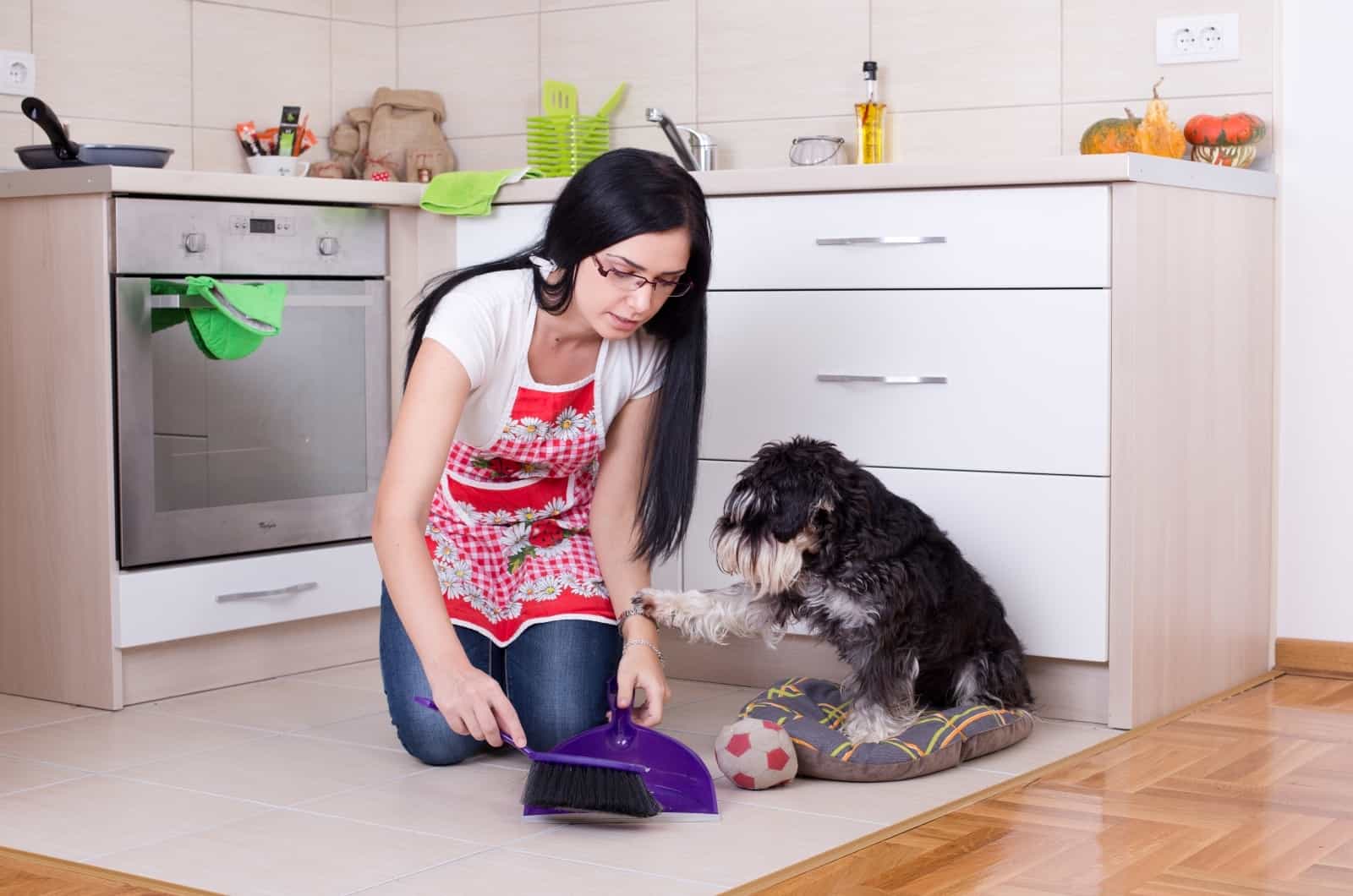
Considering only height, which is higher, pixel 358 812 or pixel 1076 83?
pixel 1076 83

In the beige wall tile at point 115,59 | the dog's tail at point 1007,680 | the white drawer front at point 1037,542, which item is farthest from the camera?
the beige wall tile at point 115,59

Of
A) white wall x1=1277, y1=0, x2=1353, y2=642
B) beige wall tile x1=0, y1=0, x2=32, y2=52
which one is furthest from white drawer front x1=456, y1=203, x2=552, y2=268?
white wall x1=1277, y1=0, x2=1353, y2=642

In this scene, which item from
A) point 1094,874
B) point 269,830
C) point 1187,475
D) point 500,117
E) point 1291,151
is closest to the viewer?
point 1094,874

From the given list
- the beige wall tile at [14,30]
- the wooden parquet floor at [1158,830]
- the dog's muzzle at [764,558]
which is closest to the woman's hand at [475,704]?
the wooden parquet floor at [1158,830]

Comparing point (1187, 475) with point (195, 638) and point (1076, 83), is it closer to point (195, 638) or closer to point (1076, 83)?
point (1076, 83)

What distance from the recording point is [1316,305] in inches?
130

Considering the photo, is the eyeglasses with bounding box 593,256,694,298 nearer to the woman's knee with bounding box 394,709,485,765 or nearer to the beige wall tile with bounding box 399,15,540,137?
the woman's knee with bounding box 394,709,485,765

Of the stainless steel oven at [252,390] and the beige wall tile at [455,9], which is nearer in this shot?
the stainless steel oven at [252,390]

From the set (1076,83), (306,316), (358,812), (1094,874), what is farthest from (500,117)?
(1094,874)

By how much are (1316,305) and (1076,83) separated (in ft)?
2.13

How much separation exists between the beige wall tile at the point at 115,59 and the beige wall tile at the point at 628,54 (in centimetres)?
88

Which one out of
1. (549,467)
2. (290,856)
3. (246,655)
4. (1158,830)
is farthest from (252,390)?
(1158,830)

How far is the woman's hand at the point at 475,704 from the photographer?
81.8 inches

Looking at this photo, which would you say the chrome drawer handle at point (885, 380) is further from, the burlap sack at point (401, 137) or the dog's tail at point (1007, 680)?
the burlap sack at point (401, 137)
